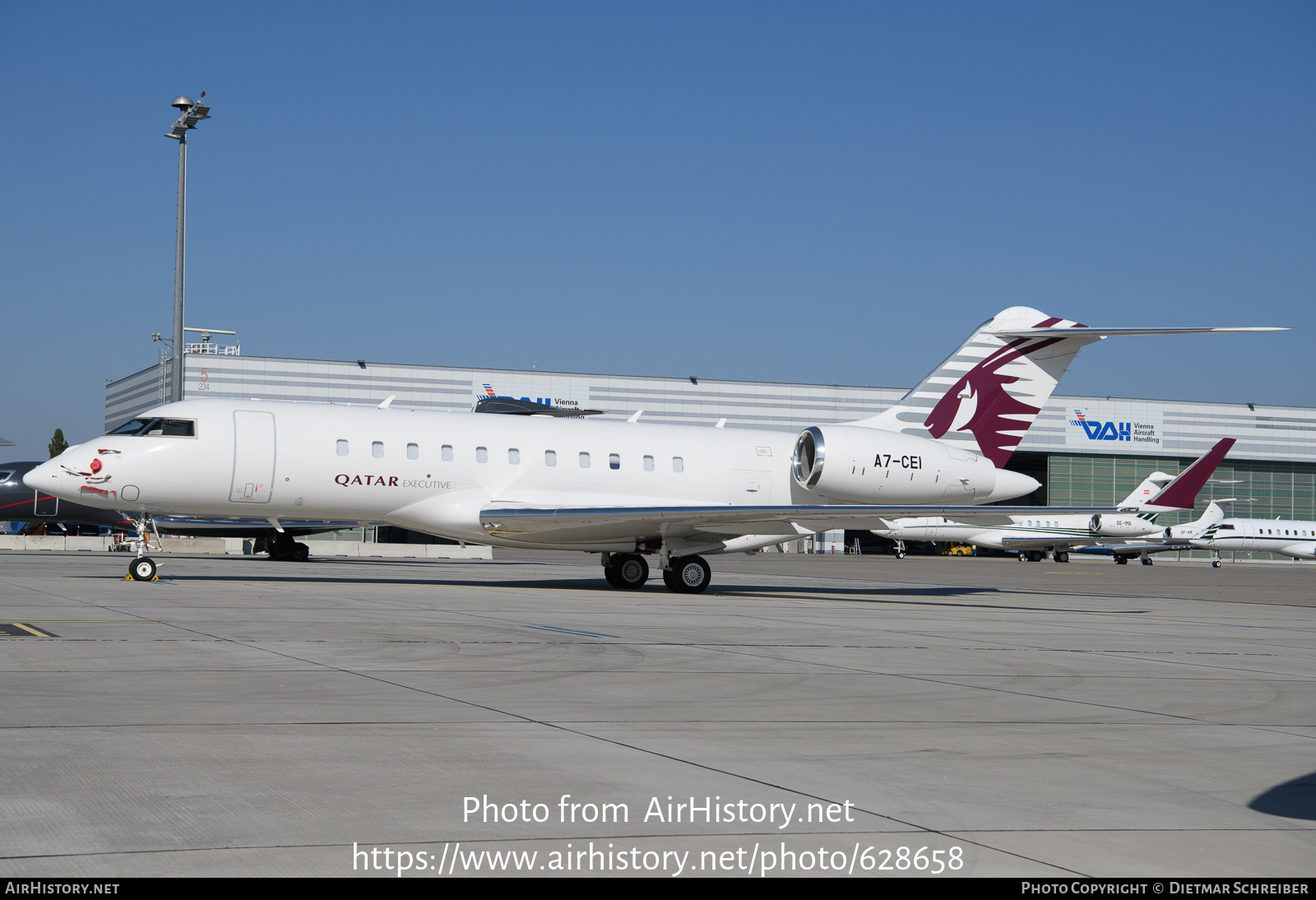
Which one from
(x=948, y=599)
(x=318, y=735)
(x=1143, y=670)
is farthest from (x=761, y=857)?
(x=948, y=599)

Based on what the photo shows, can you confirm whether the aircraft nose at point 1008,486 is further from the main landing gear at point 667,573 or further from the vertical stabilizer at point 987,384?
the main landing gear at point 667,573

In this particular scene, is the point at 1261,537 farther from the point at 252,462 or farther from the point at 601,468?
the point at 252,462

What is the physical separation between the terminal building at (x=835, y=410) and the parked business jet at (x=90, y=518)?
28229 millimetres

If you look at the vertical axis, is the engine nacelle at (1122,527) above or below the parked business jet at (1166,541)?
above

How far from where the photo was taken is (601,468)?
2341 centimetres

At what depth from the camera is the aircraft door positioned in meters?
20.9

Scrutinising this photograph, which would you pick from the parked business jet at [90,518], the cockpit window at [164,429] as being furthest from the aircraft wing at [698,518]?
the parked business jet at [90,518]

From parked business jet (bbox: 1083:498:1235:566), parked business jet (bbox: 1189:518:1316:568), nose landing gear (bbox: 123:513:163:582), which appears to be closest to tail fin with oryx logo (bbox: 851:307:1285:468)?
nose landing gear (bbox: 123:513:163:582)

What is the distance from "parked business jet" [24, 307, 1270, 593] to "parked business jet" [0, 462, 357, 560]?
47.5ft

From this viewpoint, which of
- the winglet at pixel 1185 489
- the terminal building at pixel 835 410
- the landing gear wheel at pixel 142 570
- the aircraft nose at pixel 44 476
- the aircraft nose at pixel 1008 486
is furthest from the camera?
the terminal building at pixel 835 410

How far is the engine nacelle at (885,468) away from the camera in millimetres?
23828

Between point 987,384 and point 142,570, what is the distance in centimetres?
1738

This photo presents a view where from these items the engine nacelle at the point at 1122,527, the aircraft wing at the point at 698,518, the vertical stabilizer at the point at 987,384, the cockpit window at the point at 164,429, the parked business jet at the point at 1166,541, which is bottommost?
the parked business jet at the point at 1166,541
